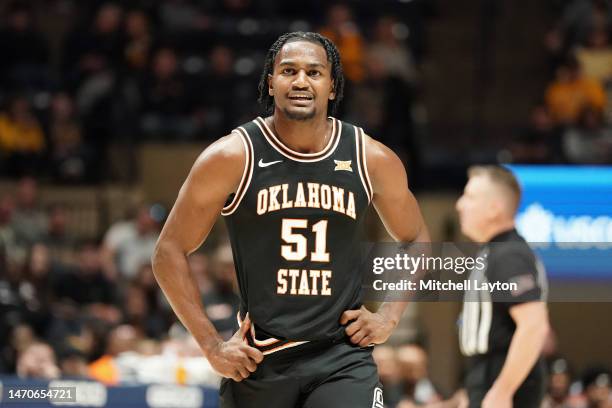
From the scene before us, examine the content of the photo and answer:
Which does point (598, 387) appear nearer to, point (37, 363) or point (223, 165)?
point (37, 363)

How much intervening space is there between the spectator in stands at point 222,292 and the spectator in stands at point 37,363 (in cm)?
149

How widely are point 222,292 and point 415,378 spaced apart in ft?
7.86

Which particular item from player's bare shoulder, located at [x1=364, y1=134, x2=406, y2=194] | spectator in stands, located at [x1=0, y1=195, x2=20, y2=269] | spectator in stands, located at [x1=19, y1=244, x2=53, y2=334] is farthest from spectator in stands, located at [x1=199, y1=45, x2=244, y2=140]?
player's bare shoulder, located at [x1=364, y1=134, x2=406, y2=194]

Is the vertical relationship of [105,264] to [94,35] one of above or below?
below

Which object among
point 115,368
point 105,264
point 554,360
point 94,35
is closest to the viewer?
point 115,368

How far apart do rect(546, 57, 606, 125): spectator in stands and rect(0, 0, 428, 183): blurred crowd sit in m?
1.66

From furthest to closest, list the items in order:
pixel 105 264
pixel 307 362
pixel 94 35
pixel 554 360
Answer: pixel 94 35, pixel 105 264, pixel 554 360, pixel 307 362

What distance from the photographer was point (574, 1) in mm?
14961

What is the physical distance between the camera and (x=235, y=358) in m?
4.63

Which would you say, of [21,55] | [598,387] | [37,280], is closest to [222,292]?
[37,280]

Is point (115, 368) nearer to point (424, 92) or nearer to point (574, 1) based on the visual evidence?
point (424, 92)

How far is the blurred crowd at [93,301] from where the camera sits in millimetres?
9648

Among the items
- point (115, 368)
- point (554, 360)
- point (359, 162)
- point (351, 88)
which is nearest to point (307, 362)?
point (359, 162)

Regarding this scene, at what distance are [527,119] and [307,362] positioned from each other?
10804 millimetres
